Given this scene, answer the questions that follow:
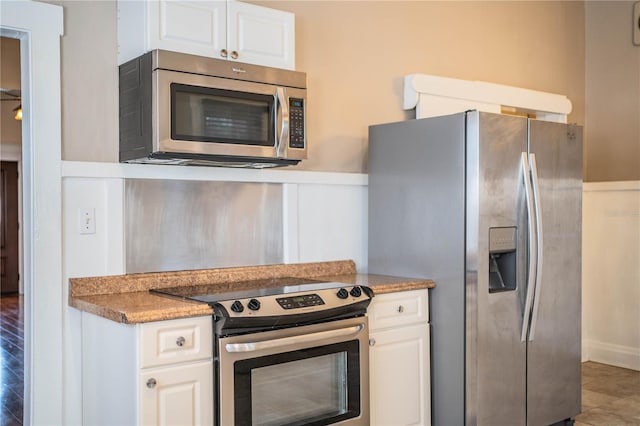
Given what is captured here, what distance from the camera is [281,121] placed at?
9.46ft

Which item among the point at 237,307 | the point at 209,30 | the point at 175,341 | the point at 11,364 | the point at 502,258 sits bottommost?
the point at 11,364

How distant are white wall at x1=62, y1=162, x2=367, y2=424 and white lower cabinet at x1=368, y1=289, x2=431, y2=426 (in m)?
0.58

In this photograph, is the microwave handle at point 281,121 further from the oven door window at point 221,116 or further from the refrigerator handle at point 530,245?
the refrigerator handle at point 530,245

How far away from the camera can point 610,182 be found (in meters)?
4.80

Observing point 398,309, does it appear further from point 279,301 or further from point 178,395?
point 178,395

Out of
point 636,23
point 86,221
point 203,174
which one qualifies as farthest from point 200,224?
point 636,23

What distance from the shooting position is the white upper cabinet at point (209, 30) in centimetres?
268

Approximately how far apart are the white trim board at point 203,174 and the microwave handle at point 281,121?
39 cm

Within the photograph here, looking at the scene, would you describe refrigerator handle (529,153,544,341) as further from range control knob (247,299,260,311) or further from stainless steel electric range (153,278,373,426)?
range control knob (247,299,260,311)

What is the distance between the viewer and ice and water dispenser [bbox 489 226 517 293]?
3.14 meters

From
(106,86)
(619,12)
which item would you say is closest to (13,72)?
(106,86)

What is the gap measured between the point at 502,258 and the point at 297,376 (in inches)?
49.2

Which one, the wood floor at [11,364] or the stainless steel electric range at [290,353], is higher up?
the stainless steel electric range at [290,353]

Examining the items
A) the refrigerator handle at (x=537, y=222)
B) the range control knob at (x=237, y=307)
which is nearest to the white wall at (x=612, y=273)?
the refrigerator handle at (x=537, y=222)
